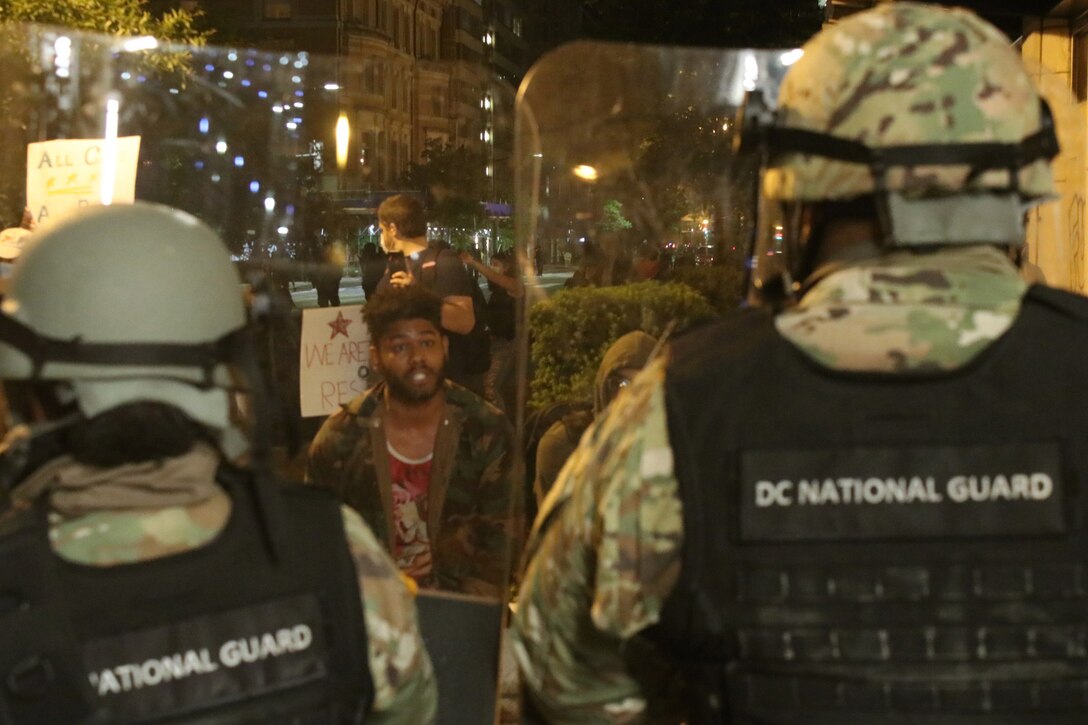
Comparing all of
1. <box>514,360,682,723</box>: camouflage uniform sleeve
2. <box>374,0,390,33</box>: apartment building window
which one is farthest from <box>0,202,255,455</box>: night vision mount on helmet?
<box>374,0,390,33</box>: apartment building window

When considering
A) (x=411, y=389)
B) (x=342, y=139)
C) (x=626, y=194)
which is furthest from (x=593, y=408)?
(x=342, y=139)

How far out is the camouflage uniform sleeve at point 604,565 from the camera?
178 cm

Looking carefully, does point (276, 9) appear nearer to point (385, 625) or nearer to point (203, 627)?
point (385, 625)

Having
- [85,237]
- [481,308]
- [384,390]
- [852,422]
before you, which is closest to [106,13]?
[481,308]

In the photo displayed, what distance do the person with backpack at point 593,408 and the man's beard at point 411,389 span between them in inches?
25.0

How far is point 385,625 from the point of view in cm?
186

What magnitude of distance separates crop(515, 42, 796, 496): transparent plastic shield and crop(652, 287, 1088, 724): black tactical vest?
6.21ft

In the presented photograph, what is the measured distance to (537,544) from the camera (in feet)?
6.63

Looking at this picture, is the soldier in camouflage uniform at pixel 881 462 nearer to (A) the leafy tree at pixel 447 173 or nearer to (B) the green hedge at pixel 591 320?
(B) the green hedge at pixel 591 320

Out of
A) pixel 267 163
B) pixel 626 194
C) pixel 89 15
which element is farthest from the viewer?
pixel 89 15

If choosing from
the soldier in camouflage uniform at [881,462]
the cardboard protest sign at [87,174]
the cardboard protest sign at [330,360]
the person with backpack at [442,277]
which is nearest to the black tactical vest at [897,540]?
the soldier in camouflage uniform at [881,462]

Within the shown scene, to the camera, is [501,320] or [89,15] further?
[89,15]

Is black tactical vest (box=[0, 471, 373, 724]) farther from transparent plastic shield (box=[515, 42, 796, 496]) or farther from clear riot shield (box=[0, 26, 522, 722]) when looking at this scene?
clear riot shield (box=[0, 26, 522, 722])

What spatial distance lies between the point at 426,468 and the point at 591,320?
0.98 meters
